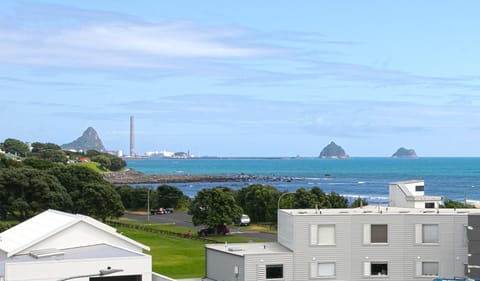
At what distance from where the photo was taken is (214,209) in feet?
265

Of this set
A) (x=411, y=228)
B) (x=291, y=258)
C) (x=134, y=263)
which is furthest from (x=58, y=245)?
(x=411, y=228)

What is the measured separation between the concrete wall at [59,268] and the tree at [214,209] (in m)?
43.6

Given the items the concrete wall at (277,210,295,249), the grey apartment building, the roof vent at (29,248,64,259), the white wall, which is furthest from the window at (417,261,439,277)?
the roof vent at (29,248,64,259)

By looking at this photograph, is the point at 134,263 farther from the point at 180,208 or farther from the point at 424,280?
the point at 180,208

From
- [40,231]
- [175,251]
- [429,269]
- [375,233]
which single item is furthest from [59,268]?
[175,251]

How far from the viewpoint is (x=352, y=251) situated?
1704 inches

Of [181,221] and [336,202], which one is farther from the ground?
[336,202]

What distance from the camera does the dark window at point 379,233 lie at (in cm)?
4328

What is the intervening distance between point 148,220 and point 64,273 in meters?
63.3

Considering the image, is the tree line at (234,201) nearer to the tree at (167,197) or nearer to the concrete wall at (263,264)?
the tree at (167,197)

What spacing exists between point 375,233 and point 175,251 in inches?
1033

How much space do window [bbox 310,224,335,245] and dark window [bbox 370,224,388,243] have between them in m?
2.29

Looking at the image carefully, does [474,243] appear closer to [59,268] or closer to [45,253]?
[59,268]

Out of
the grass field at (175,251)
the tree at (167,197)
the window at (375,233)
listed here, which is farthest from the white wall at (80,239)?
the tree at (167,197)
